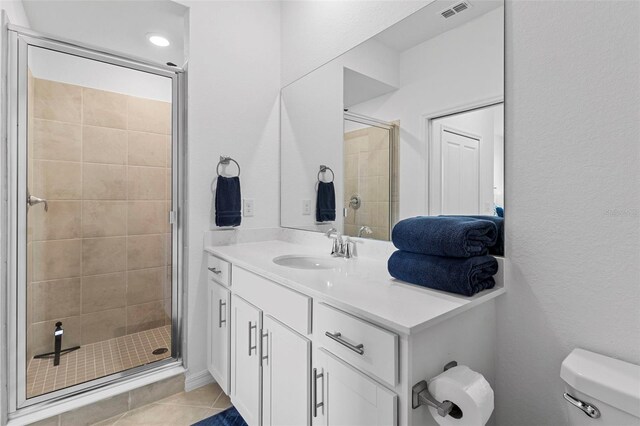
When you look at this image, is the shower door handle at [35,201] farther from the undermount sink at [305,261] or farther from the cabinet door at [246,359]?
the undermount sink at [305,261]

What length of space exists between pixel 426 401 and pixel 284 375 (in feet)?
1.96

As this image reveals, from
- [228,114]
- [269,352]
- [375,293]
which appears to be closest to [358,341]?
[375,293]

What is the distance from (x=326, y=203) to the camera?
1.91 m

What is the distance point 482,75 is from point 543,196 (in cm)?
50

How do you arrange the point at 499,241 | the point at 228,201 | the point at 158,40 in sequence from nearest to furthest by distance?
the point at 499,241, the point at 228,201, the point at 158,40

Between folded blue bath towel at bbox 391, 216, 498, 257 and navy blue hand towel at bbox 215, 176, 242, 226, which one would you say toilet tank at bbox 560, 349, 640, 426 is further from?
navy blue hand towel at bbox 215, 176, 242, 226

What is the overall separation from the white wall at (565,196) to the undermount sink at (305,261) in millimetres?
814

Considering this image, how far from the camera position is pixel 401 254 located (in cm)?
115

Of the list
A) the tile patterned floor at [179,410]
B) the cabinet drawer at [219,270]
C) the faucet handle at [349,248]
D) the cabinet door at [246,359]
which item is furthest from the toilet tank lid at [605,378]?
the tile patterned floor at [179,410]

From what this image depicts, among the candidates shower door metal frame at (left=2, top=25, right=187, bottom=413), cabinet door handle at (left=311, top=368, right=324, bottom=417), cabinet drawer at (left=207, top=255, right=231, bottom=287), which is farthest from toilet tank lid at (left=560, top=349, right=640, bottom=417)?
shower door metal frame at (left=2, top=25, right=187, bottom=413)

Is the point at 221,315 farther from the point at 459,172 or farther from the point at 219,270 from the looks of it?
the point at 459,172

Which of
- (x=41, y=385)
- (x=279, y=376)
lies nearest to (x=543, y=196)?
(x=279, y=376)

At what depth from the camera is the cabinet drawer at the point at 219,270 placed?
5.45ft

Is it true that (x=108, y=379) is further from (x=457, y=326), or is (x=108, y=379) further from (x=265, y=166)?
(x=457, y=326)
